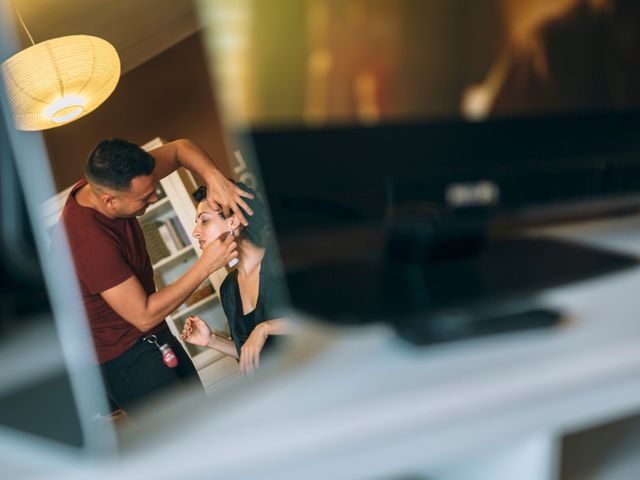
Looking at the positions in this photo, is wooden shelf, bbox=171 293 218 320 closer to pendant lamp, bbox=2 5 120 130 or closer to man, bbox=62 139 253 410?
man, bbox=62 139 253 410

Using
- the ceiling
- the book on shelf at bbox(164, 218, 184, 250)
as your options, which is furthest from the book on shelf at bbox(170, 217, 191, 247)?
the ceiling

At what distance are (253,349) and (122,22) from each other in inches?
10.0

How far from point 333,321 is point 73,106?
267mm

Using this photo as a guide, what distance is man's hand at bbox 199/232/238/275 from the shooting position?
43 cm

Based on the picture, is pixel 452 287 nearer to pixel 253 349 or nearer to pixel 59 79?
pixel 253 349

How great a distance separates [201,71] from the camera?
1.48 feet

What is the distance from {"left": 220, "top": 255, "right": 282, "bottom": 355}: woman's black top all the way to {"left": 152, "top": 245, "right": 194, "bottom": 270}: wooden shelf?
4cm

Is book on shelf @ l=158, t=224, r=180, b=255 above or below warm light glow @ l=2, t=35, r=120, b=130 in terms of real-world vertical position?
below

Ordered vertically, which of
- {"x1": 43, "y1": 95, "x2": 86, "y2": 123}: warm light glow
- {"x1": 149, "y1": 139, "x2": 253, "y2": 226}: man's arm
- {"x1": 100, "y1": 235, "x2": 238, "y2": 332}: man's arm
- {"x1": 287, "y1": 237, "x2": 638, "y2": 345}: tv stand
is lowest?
{"x1": 287, "y1": 237, "x2": 638, "y2": 345}: tv stand

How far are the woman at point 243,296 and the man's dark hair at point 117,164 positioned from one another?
47 mm

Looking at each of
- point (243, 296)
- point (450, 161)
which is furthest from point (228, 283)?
point (450, 161)

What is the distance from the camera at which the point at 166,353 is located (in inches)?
16.1

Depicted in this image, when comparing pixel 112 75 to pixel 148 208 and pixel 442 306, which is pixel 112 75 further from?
pixel 442 306

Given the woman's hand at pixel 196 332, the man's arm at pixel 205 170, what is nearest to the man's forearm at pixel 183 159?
the man's arm at pixel 205 170
